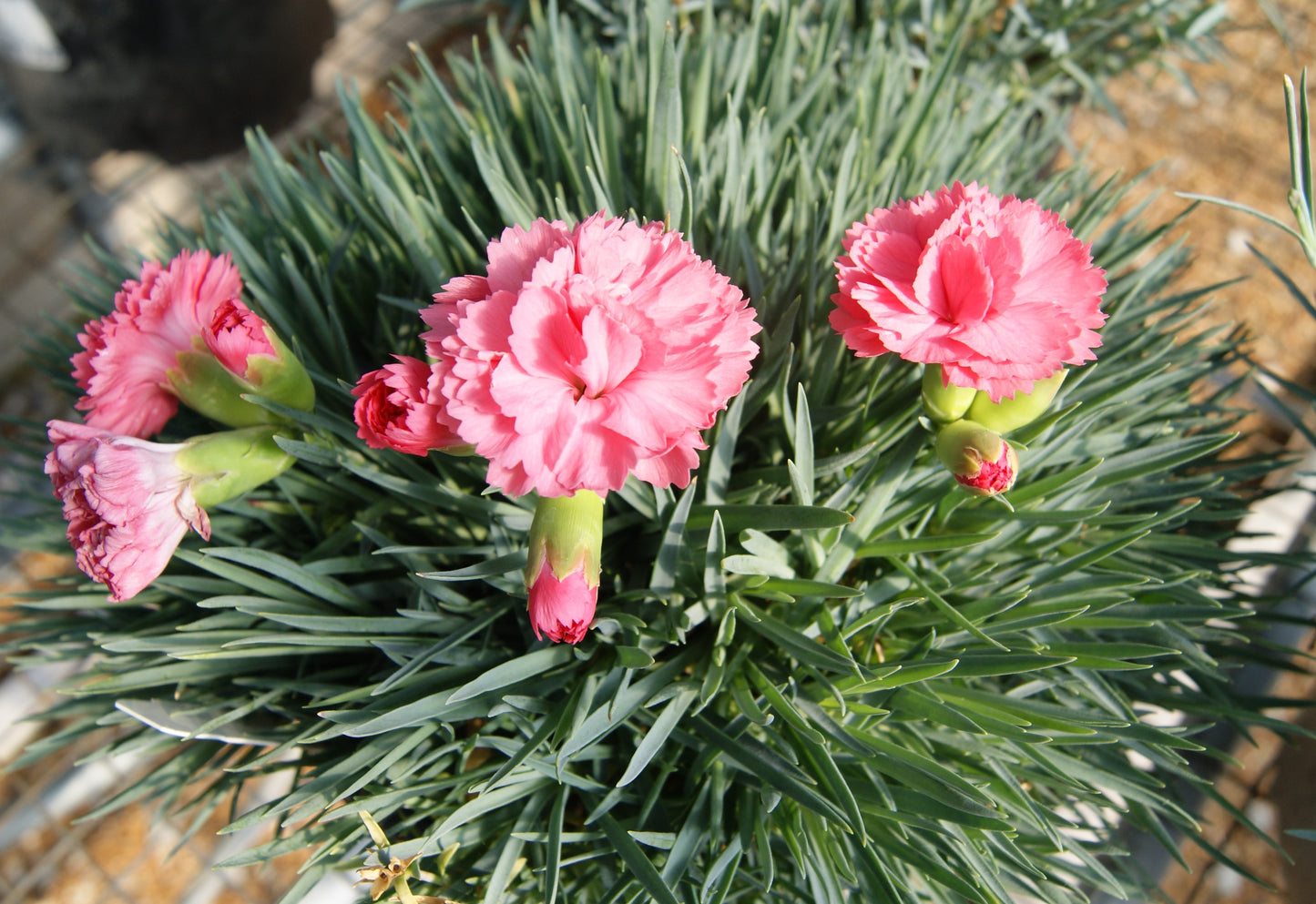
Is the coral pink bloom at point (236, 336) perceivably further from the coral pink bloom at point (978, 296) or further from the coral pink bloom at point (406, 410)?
the coral pink bloom at point (978, 296)

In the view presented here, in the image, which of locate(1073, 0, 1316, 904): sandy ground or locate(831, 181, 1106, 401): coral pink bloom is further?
locate(1073, 0, 1316, 904): sandy ground

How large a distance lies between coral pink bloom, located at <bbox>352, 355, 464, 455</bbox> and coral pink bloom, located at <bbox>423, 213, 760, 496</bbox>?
1 cm

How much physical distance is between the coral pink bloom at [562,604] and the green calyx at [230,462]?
20cm

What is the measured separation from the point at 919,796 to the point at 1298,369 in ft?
3.76

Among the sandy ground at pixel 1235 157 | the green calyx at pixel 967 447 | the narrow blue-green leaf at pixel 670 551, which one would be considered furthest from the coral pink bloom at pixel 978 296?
the sandy ground at pixel 1235 157

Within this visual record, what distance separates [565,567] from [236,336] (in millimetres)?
217

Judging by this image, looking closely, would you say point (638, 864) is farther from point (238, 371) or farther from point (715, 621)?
point (238, 371)

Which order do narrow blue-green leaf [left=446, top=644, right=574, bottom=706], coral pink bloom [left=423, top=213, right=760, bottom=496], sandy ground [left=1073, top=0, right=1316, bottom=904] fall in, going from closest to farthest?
coral pink bloom [left=423, top=213, right=760, bottom=496], narrow blue-green leaf [left=446, top=644, right=574, bottom=706], sandy ground [left=1073, top=0, right=1316, bottom=904]

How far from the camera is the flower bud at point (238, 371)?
44cm

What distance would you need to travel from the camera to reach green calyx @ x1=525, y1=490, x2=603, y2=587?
0.40 meters

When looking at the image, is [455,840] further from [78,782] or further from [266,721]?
[78,782]

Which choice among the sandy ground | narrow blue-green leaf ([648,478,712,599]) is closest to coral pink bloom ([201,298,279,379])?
narrow blue-green leaf ([648,478,712,599])

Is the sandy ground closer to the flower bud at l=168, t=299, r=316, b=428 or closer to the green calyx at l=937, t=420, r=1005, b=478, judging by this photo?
the green calyx at l=937, t=420, r=1005, b=478

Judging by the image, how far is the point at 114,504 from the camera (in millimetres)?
416
